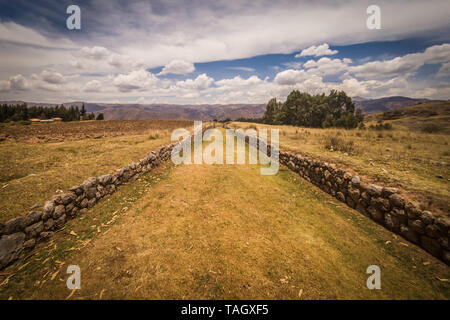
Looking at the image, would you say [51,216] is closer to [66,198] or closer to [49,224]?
[49,224]

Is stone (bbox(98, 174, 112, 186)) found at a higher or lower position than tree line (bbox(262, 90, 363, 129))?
lower

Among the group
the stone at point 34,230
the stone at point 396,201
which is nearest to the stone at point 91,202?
the stone at point 34,230

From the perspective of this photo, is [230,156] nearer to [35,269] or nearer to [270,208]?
[270,208]

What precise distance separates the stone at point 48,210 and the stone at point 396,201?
346 inches

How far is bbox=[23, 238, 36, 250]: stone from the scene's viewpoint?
3676 mm

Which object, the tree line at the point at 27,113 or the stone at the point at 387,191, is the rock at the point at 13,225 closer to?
the stone at the point at 387,191

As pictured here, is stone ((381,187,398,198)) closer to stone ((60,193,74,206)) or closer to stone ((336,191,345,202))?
stone ((336,191,345,202))

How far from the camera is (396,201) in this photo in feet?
14.8

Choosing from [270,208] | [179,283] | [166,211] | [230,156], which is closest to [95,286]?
[179,283]

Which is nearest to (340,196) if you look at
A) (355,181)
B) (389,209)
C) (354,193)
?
(354,193)

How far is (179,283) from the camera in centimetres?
329

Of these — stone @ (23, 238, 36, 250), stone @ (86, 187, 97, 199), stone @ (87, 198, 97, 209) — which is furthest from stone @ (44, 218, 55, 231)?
stone @ (86, 187, 97, 199)
